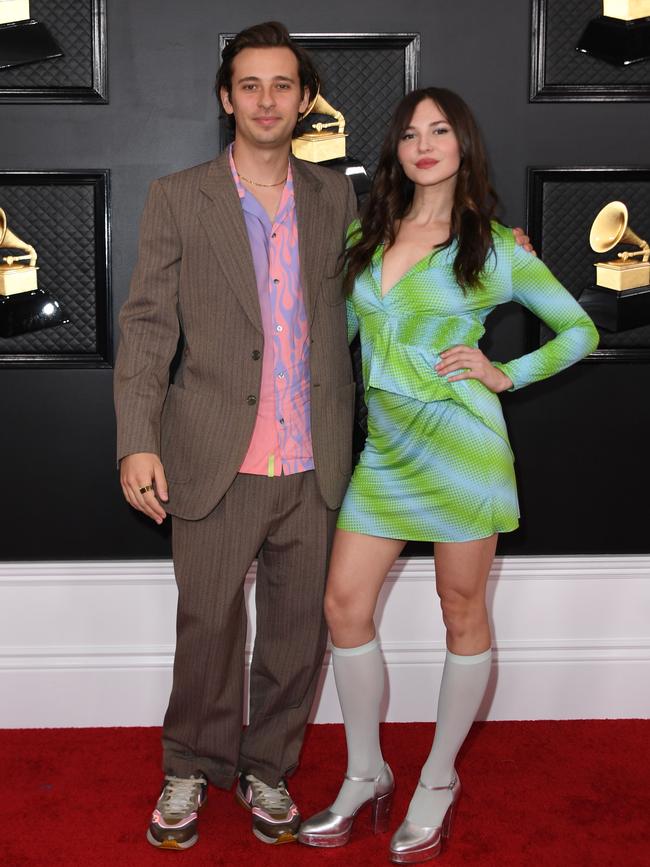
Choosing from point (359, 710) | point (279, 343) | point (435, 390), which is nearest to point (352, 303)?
point (279, 343)

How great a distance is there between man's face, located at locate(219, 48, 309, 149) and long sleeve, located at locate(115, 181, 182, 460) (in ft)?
0.85

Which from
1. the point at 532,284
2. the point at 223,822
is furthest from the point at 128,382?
the point at 223,822

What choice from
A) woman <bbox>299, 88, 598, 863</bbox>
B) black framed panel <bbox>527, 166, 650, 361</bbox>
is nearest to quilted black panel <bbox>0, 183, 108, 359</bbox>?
woman <bbox>299, 88, 598, 863</bbox>

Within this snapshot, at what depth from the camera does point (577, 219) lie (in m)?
3.01

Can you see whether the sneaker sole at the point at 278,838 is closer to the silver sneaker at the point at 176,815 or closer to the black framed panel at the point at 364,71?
the silver sneaker at the point at 176,815

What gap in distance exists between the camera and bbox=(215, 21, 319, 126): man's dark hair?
242 cm

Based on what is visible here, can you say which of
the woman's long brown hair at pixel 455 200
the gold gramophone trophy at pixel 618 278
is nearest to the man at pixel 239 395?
the woman's long brown hair at pixel 455 200

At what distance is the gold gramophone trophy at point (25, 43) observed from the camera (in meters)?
2.80

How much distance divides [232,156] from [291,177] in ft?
0.49

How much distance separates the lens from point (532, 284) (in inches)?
94.7

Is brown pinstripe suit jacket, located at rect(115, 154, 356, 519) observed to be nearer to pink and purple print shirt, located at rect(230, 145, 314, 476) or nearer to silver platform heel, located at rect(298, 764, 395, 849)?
pink and purple print shirt, located at rect(230, 145, 314, 476)

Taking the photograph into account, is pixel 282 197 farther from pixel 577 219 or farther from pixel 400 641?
pixel 400 641

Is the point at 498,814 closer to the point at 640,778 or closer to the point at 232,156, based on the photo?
the point at 640,778

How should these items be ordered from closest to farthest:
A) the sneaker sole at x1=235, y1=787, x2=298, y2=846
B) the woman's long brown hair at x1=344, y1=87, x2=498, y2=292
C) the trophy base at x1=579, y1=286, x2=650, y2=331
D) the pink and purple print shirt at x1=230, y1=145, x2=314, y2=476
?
1. the woman's long brown hair at x1=344, y1=87, x2=498, y2=292
2. the pink and purple print shirt at x1=230, y1=145, x2=314, y2=476
3. the sneaker sole at x1=235, y1=787, x2=298, y2=846
4. the trophy base at x1=579, y1=286, x2=650, y2=331
